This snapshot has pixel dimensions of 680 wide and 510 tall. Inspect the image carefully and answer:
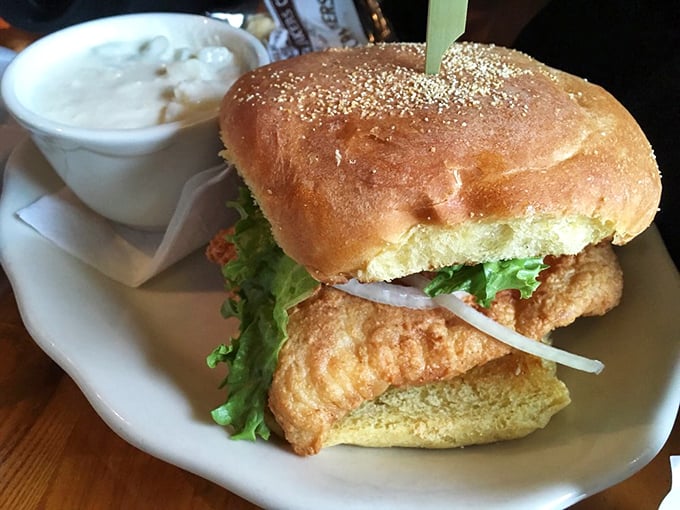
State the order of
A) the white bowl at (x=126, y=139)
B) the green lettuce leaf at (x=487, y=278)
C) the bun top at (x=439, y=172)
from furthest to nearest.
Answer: the white bowl at (x=126, y=139), the green lettuce leaf at (x=487, y=278), the bun top at (x=439, y=172)

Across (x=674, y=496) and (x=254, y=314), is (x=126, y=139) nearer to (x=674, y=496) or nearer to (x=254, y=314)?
(x=254, y=314)

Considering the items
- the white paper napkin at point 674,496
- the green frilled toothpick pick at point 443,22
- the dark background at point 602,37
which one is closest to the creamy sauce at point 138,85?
the green frilled toothpick pick at point 443,22

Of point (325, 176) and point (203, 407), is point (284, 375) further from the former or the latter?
point (325, 176)

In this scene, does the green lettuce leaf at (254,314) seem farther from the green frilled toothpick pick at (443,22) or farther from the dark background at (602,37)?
the dark background at (602,37)

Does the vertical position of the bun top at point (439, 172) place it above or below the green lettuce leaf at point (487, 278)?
above

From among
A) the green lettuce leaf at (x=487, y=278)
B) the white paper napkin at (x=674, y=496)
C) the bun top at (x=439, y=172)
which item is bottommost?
the white paper napkin at (x=674, y=496)

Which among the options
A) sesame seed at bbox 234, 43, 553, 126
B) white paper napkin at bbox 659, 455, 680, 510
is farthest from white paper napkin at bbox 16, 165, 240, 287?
white paper napkin at bbox 659, 455, 680, 510

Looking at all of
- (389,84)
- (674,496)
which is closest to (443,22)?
(389,84)
